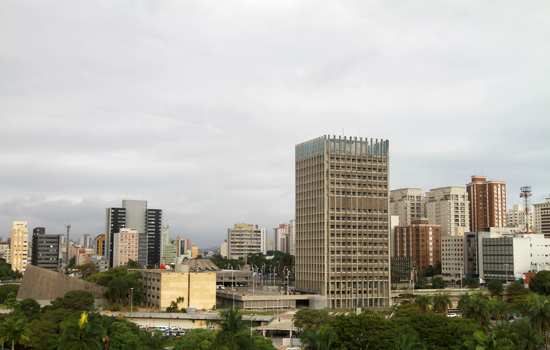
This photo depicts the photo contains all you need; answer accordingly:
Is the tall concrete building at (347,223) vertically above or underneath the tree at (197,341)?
above

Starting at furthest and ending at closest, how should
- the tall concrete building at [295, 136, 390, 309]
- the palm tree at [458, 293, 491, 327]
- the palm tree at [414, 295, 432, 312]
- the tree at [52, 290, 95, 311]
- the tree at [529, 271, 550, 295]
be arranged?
the tree at [529, 271, 550, 295] < the tall concrete building at [295, 136, 390, 309] < the palm tree at [414, 295, 432, 312] < the tree at [52, 290, 95, 311] < the palm tree at [458, 293, 491, 327]

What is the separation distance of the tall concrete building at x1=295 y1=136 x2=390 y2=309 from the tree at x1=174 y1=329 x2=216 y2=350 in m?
75.5

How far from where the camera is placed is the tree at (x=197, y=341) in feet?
287

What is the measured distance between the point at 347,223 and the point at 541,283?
193 ft

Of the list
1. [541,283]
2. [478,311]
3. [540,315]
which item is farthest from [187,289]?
[541,283]

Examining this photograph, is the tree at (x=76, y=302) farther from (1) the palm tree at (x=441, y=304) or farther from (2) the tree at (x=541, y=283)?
(2) the tree at (x=541, y=283)

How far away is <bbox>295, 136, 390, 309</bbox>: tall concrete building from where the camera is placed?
552 feet

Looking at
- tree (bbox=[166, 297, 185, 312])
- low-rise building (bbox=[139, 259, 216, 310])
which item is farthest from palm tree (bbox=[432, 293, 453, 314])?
tree (bbox=[166, 297, 185, 312])

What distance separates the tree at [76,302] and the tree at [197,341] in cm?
4187

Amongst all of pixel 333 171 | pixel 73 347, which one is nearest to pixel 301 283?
pixel 333 171

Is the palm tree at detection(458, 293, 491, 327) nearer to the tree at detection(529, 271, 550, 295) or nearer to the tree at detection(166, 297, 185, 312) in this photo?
the tree at detection(166, 297, 185, 312)

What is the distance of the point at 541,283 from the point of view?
175 meters

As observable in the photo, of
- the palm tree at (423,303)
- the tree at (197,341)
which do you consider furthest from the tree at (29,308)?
the palm tree at (423,303)

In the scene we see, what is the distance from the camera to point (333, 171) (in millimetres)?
171000
